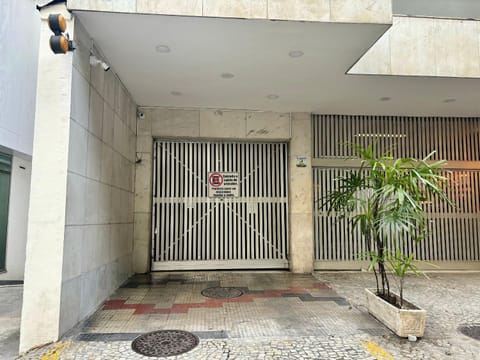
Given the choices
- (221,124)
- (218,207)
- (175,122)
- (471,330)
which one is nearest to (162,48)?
(175,122)

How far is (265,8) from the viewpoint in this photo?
3781 mm

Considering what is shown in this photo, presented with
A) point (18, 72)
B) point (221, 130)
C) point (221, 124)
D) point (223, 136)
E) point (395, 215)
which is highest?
point (18, 72)

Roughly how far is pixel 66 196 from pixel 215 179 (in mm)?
4053

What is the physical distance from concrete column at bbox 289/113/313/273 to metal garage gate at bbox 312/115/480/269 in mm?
293

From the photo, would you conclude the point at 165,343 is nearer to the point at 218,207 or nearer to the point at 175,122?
the point at 218,207

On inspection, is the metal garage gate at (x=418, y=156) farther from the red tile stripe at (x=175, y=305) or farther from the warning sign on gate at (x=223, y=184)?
the red tile stripe at (x=175, y=305)

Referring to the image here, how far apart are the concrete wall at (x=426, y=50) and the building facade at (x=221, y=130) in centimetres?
2

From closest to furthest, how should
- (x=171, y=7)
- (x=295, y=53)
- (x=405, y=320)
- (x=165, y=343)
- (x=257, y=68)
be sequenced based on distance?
1. (x=165, y=343)
2. (x=405, y=320)
3. (x=171, y=7)
4. (x=295, y=53)
5. (x=257, y=68)

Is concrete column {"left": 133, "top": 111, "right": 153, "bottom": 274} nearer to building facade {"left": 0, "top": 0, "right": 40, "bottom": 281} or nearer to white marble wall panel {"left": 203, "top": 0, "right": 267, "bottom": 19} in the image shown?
building facade {"left": 0, "top": 0, "right": 40, "bottom": 281}

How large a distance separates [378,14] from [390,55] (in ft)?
5.55

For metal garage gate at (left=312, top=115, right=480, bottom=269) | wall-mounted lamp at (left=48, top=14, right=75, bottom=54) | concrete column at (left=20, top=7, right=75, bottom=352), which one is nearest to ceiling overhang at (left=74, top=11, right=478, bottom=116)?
metal garage gate at (left=312, top=115, right=480, bottom=269)

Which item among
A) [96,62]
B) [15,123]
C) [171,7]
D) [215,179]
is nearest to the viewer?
[171,7]

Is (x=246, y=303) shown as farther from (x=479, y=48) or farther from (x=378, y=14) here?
(x=479, y=48)

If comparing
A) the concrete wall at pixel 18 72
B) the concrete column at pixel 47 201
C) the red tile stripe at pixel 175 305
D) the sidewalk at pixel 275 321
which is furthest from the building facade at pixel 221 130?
the concrete wall at pixel 18 72
